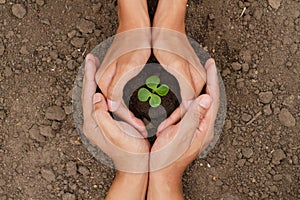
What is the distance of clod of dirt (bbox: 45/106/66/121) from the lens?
8.09ft

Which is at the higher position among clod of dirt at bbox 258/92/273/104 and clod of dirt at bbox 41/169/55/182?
clod of dirt at bbox 258/92/273/104

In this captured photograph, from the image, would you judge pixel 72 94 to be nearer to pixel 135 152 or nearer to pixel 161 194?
pixel 135 152

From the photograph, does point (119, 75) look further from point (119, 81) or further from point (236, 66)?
point (236, 66)

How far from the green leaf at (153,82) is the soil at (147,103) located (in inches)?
1.2

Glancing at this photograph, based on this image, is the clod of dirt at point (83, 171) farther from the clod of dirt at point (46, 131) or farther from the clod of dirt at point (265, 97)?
the clod of dirt at point (265, 97)

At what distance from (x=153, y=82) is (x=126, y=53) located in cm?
20

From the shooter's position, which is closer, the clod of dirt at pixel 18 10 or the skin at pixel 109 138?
the skin at pixel 109 138

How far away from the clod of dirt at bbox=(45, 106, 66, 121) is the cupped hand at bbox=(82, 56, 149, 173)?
0.17 meters

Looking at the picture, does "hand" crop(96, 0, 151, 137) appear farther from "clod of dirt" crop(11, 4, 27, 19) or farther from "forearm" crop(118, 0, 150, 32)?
"clod of dirt" crop(11, 4, 27, 19)

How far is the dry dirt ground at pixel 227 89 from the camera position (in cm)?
246

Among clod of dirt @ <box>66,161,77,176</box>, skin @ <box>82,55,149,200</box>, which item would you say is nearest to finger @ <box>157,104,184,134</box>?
skin @ <box>82,55,149,200</box>

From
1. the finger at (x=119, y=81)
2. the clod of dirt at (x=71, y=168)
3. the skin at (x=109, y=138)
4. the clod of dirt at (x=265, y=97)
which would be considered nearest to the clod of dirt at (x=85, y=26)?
the skin at (x=109, y=138)

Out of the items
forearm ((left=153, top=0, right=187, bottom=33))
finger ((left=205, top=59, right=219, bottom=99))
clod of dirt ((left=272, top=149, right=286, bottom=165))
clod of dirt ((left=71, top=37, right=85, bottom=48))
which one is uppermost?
forearm ((left=153, top=0, right=187, bottom=33))

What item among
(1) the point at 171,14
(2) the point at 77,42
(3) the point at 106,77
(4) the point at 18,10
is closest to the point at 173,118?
(3) the point at 106,77
